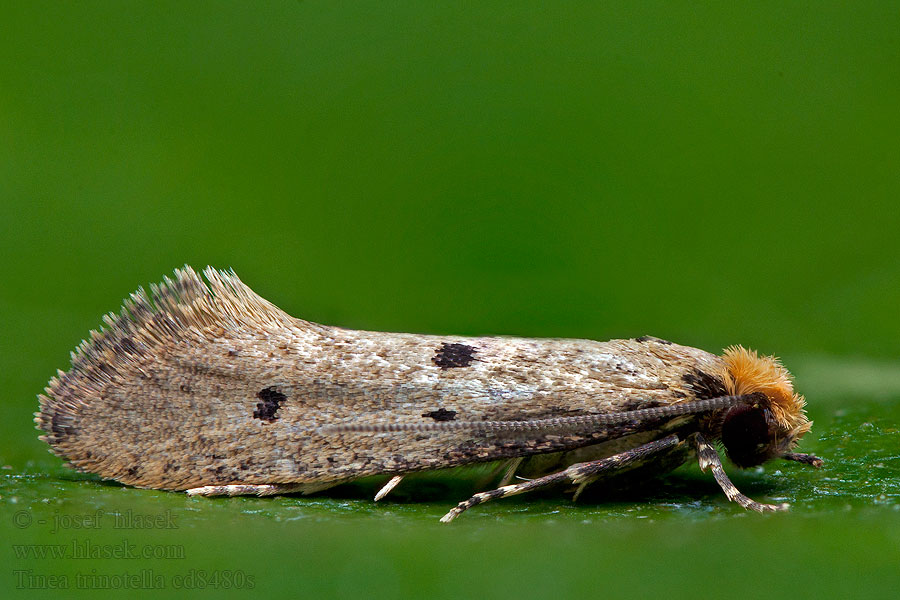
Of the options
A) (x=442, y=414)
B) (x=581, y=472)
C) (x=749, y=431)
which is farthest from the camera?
(x=749, y=431)

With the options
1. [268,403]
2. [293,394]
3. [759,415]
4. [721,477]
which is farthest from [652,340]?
[268,403]

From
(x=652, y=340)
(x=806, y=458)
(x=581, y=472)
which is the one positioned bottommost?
(x=806, y=458)

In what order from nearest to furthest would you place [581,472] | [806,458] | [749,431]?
[581,472], [749,431], [806,458]

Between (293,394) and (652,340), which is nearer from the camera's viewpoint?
(293,394)

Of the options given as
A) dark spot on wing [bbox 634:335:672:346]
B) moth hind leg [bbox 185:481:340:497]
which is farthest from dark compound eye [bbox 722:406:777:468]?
moth hind leg [bbox 185:481:340:497]

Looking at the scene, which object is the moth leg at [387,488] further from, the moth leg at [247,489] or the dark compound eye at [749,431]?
the dark compound eye at [749,431]

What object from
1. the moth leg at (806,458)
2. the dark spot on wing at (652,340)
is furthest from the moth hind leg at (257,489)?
the moth leg at (806,458)

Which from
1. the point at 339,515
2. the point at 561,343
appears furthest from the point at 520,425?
the point at 339,515

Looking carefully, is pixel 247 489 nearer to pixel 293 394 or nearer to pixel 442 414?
pixel 293 394
